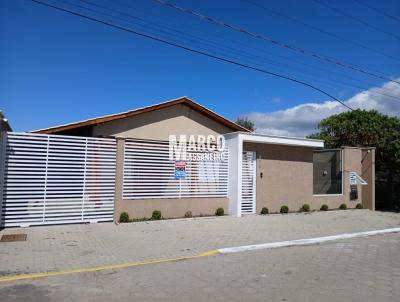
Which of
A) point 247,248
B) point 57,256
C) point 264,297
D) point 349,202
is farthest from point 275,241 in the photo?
point 349,202

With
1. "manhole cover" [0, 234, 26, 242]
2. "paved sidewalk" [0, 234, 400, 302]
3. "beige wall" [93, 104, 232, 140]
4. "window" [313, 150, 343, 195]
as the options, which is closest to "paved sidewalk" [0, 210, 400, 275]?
"manhole cover" [0, 234, 26, 242]

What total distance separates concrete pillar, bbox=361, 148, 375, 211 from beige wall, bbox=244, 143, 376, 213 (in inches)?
94.4

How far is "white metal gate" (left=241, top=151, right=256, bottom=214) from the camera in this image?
48.6ft

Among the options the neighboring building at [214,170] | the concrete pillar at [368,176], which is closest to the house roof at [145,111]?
the neighboring building at [214,170]

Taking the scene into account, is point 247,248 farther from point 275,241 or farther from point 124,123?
point 124,123

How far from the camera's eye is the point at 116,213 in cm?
1190

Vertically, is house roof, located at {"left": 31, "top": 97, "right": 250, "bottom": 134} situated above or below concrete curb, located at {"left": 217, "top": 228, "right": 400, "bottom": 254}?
above

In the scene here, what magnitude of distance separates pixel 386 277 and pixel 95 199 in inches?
319

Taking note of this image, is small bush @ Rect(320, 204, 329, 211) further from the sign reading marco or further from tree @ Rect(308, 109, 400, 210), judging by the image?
the sign reading marco

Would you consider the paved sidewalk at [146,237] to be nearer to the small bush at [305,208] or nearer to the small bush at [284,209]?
the small bush at [284,209]

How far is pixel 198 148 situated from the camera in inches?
554

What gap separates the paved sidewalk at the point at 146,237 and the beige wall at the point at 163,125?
4027 mm

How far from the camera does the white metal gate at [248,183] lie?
14805 millimetres

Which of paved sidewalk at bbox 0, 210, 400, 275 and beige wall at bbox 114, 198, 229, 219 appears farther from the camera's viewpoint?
beige wall at bbox 114, 198, 229, 219
